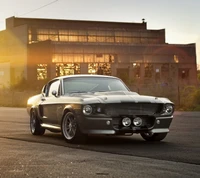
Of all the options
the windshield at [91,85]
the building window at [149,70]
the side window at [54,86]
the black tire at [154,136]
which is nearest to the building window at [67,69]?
the building window at [149,70]

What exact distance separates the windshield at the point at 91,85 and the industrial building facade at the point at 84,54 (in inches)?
2609

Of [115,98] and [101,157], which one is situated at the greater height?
[115,98]

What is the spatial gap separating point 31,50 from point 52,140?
252 ft

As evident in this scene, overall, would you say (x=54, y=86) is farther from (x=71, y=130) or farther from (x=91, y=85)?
(x=71, y=130)

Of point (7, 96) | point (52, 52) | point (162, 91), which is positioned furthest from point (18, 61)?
point (162, 91)

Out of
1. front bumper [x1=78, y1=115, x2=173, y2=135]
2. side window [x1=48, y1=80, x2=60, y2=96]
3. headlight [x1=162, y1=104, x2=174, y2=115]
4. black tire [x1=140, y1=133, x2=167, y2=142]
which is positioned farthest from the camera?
side window [x1=48, y1=80, x2=60, y2=96]

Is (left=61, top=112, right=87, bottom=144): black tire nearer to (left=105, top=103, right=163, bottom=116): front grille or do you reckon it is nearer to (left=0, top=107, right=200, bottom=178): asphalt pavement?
(left=0, top=107, right=200, bottom=178): asphalt pavement

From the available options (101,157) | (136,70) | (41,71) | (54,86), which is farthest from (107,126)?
(136,70)

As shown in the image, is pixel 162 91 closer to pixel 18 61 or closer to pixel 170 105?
pixel 170 105

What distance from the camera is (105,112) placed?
11.2 m

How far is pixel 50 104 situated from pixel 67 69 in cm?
7157

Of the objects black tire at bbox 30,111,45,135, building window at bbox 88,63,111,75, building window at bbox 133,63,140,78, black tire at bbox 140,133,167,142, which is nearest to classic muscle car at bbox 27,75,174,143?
black tire at bbox 140,133,167,142

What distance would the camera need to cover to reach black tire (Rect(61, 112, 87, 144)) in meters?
11.6

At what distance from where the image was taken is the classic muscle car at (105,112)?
11.2 m
